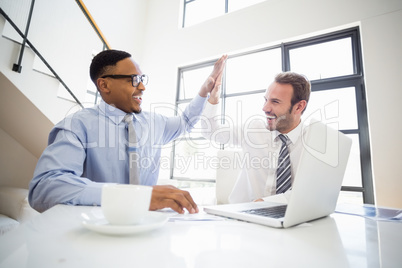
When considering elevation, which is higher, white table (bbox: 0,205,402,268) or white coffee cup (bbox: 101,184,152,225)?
white coffee cup (bbox: 101,184,152,225)

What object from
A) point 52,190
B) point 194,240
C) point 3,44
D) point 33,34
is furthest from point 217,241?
point 33,34

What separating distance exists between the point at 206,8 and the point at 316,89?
9.98ft

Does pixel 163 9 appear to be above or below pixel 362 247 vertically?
above

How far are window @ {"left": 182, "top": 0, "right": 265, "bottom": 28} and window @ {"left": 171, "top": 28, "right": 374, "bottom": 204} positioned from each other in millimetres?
1075

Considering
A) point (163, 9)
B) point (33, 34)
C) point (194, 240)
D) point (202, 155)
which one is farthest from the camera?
point (163, 9)

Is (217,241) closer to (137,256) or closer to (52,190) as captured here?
(137,256)

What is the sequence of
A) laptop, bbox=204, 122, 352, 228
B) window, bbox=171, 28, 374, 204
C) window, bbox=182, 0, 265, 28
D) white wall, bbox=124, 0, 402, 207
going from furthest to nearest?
window, bbox=182, 0, 265, 28 < window, bbox=171, 28, 374, 204 < white wall, bbox=124, 0, 402, 207 < laptop, bbox=204, 122, 352, 228

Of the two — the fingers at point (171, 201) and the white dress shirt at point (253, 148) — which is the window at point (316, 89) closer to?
the white dress shirt at point (253, 148)

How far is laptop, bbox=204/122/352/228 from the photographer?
501mm

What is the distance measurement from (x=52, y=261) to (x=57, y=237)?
10 cm

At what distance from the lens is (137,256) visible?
0.30 m

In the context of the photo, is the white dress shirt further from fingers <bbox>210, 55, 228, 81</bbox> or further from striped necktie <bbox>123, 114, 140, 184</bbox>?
striped necktie <bbox>123, 114, 140, 184</bbox>

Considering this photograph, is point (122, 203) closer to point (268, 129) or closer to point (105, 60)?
point (105, 60)

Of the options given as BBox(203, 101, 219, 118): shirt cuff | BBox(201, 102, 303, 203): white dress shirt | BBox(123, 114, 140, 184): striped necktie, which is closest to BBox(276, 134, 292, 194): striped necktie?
BBox(201, 102, 303, 203): white dress shirt
